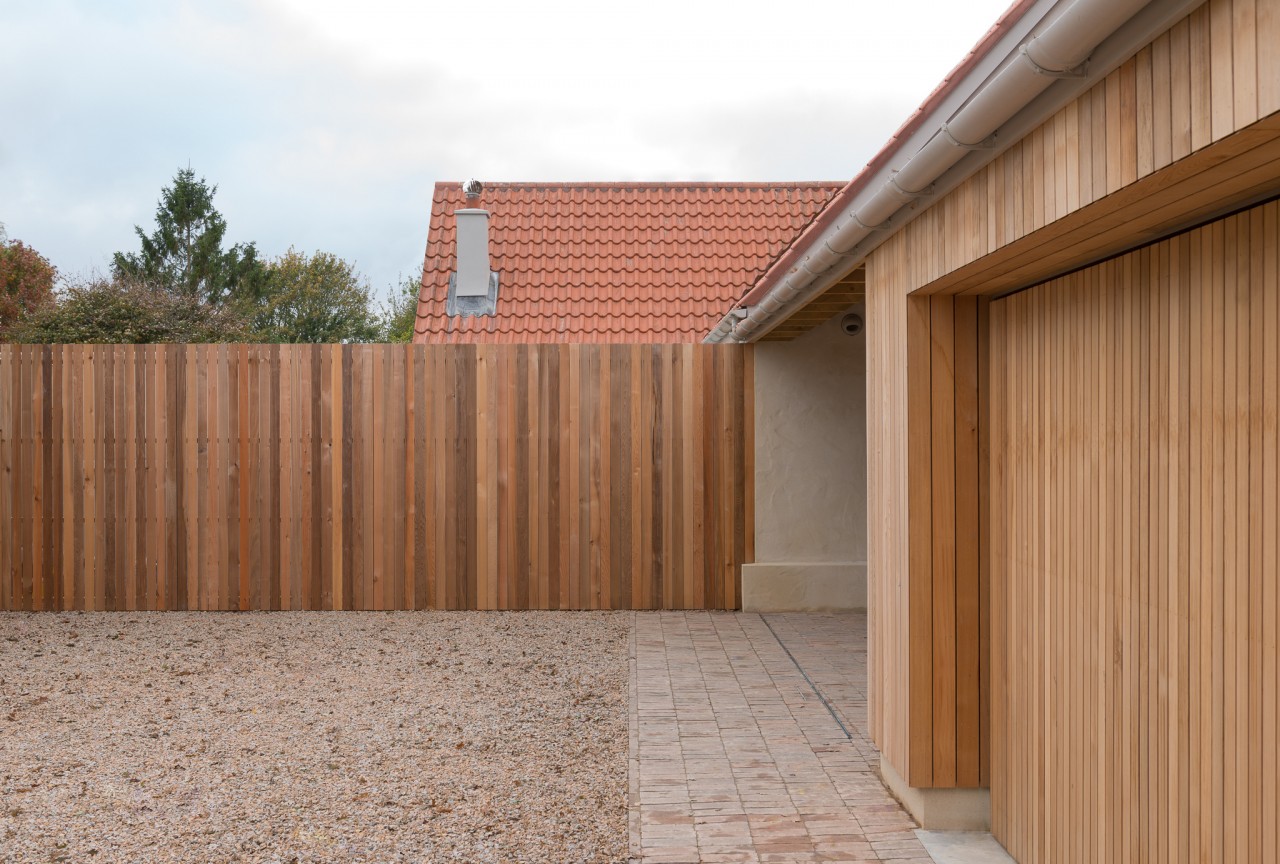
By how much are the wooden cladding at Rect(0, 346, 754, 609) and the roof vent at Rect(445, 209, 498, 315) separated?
143 inches

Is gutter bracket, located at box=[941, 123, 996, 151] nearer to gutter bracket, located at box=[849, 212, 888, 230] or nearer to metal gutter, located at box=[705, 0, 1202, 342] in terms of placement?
metal gutter, located at box=[705, 0, 1202, 342]

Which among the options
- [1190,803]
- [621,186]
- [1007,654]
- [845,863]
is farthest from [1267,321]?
[621,186]

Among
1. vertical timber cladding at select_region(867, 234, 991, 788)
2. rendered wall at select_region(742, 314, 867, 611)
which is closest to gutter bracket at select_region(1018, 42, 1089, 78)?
vertical timber cladding at select_region(867, 234, 991, 788)

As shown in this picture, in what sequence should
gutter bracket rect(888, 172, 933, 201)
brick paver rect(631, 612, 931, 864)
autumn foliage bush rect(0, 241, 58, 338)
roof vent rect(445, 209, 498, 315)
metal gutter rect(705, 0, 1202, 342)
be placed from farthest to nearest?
autumn foliage bush rect(0, 241, 58, 338), roof vent rect(445, 209, 498, 315), brick paver rect(631, 612, 931, 864), gutter bracket rect(888, 172, 933, 201), metal gutter rect(705, 0, 1202, 342)

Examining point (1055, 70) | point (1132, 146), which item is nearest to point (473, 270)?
point (1055, 70)

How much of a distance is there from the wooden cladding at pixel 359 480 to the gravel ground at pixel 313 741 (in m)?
0.58

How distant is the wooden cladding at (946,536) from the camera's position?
3740mm

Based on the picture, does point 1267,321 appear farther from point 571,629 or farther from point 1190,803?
point 571,629

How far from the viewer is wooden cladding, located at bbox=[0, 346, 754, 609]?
8.20 metres

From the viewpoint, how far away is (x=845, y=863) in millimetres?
3361

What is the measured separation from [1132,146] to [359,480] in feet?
23.0

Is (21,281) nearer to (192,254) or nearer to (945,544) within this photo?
(192,254)

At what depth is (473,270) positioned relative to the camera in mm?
11938

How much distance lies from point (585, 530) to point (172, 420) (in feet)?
11.1
